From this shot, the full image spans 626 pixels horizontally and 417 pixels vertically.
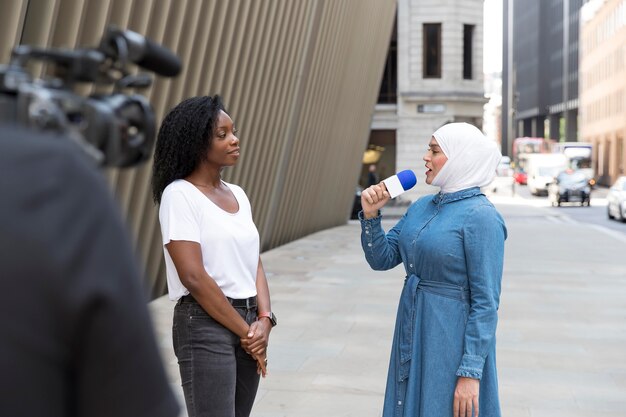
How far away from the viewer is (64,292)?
1.09 metres

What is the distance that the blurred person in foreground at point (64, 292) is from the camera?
1071mm

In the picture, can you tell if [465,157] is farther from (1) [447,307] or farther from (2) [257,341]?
(2) [257,341]

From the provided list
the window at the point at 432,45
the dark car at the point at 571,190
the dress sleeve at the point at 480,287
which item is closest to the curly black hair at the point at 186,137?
the dress sleeve at the point at 480,287

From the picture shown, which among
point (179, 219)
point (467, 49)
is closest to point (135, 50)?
point (179, 219)

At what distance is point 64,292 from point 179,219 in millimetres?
2534

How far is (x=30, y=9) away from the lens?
27.4 feet

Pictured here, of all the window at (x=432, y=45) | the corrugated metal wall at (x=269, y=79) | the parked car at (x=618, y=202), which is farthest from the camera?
the window at (x=432, y=45)

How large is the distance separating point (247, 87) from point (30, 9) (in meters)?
6.72

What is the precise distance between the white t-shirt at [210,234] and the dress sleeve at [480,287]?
0.84m

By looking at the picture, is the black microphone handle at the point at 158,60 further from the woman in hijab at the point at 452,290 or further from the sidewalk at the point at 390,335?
the woman in hijab at the point at 452,290

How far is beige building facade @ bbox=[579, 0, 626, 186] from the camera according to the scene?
3078 inches

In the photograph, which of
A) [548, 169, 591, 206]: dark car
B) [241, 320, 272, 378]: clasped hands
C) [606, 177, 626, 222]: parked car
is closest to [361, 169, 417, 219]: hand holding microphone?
[241, 320, 272, 378]: clasped hands

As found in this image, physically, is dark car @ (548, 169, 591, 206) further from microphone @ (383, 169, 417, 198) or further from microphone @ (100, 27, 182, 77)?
microphone @ (100, 27, 182, 77)

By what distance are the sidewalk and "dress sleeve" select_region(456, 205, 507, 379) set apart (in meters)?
1.15
